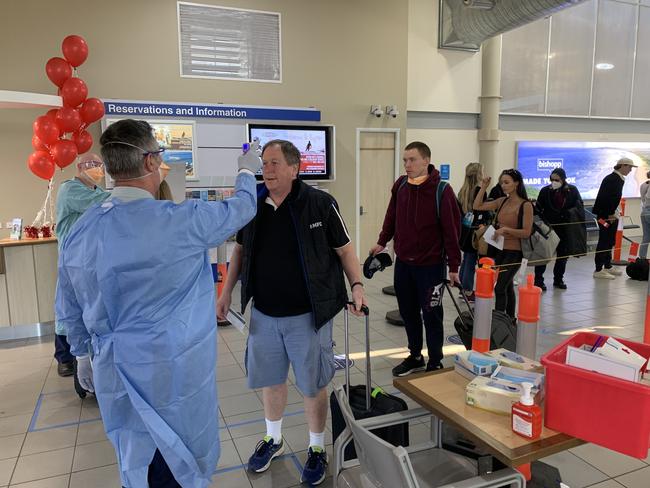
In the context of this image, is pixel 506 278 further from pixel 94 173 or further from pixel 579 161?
pixel 579 161

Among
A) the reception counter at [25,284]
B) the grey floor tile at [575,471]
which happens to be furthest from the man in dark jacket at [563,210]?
the reception counter at [25,284]

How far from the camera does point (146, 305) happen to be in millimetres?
1433

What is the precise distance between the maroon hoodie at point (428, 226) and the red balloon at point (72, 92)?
11.8ft

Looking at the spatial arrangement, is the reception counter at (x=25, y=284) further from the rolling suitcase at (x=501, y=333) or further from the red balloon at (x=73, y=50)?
the rolling suitcase at (x=501, y=333)

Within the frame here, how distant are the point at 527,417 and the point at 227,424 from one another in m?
2.00

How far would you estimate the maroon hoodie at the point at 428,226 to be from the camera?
3.15 meters

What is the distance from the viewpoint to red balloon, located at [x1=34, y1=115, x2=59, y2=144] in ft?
15.2

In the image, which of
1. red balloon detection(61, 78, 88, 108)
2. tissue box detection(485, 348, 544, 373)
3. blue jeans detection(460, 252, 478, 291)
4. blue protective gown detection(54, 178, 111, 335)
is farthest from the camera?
blue jeans detection(460, 252, 478, 291)

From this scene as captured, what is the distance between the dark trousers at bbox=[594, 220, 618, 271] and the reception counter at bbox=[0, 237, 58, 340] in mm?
6570

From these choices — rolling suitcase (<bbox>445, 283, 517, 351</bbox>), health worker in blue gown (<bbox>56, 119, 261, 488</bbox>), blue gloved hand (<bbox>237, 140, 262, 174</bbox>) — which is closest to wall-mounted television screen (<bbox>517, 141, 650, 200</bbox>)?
rolling suitcase (<bbox>445, 283, 517, 351</bbox>)

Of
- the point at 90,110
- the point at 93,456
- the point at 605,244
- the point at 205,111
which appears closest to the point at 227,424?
the point at 93,456

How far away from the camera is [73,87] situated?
191 inches

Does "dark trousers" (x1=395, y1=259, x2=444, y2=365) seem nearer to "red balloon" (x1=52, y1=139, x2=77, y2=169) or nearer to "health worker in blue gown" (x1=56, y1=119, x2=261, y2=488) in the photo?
"health worker in blue gown" (x1=56, y1=119, x2=261, y2=488)

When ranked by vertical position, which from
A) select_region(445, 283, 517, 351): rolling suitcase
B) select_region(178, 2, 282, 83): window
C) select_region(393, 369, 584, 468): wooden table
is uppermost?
select_region(178, 2, 282, 83): window
